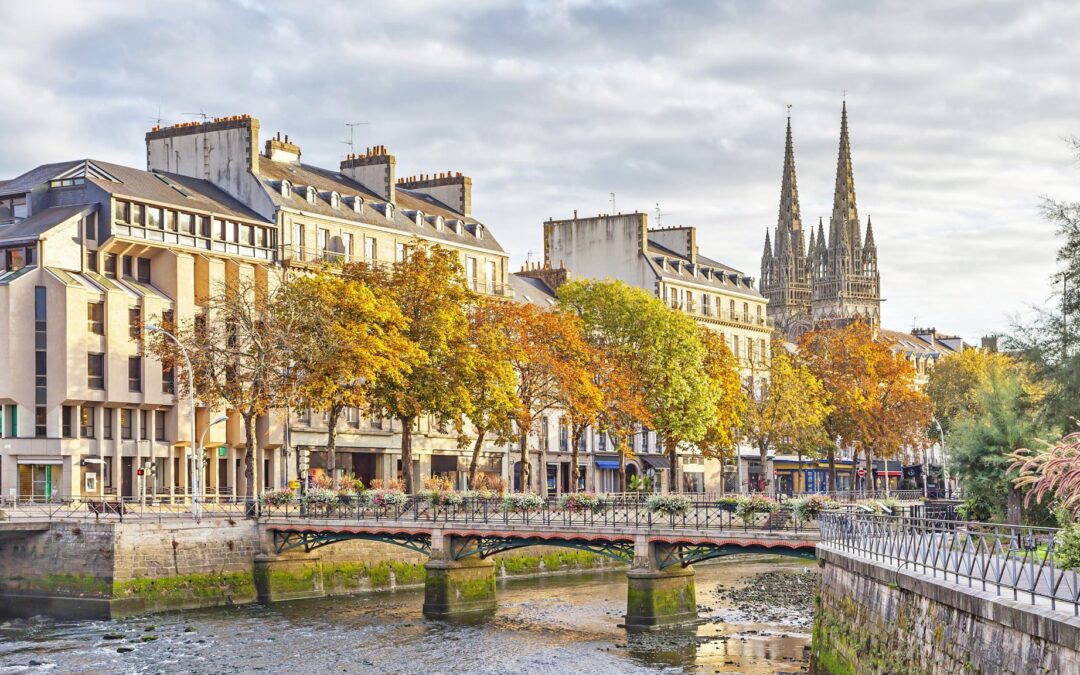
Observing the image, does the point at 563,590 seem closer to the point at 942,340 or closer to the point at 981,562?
the point at 981,562

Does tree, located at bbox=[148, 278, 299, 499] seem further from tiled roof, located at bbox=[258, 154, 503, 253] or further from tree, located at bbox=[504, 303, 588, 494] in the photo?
tiled roof, located at bbox=[258, 154, 503, 253]

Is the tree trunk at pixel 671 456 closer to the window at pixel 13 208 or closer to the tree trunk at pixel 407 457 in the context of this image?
the tree trunk at pixel 407 457

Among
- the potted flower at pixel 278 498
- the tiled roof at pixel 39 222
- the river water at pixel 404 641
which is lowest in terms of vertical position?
the river water at pixel 404 641

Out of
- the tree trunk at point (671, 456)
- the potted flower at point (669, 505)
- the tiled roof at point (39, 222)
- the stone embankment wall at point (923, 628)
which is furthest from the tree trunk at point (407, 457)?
the stone embankment wall at point (923, 628)

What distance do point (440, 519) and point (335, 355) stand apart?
10009 mm

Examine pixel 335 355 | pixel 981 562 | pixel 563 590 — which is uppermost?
pixel 335 355

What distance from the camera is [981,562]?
24.8 meters

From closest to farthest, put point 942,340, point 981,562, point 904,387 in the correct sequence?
point 981,562
point 904,387
point 942,340

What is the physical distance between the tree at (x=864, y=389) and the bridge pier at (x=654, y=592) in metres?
49.7

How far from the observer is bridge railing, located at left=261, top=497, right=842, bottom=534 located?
49.8m

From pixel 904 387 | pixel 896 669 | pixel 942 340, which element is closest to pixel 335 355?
pixel 896 669

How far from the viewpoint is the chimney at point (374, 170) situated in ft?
300

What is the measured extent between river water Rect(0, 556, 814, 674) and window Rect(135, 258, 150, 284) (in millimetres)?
21336

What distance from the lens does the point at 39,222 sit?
7156cm
